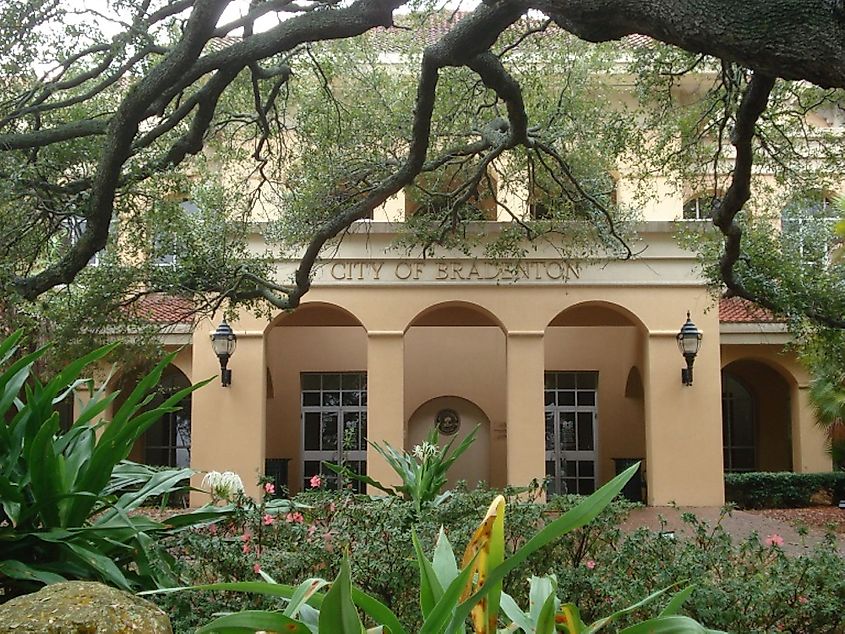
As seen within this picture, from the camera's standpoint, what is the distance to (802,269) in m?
11.6

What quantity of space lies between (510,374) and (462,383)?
4.34 meters

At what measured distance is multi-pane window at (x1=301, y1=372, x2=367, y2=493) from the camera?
19172 millimetres

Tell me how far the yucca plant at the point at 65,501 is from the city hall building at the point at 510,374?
8714 millimetres

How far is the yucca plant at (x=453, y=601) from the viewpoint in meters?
2.01

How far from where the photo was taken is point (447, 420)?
20047mm

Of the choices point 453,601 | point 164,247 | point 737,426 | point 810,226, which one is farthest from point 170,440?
point 453,601

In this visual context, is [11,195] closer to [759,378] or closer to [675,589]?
[675,589]

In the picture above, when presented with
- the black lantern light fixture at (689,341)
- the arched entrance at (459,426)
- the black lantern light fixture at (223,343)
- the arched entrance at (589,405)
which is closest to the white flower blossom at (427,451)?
the black lantern light fixture at (223,343)

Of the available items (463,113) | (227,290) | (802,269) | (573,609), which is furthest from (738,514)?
(573,609)

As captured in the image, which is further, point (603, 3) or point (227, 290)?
point (227, 290)

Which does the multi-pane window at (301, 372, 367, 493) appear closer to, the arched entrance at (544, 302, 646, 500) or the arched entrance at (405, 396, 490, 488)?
the arched entrance at (405, 396, 490, 488)

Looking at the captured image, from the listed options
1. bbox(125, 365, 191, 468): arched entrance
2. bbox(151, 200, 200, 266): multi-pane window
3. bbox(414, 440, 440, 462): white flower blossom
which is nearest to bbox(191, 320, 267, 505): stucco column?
bbox(125, 365, 191, 468): arched entrance

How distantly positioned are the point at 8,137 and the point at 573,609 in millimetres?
6993

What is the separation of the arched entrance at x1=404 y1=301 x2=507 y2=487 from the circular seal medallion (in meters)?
0.08
